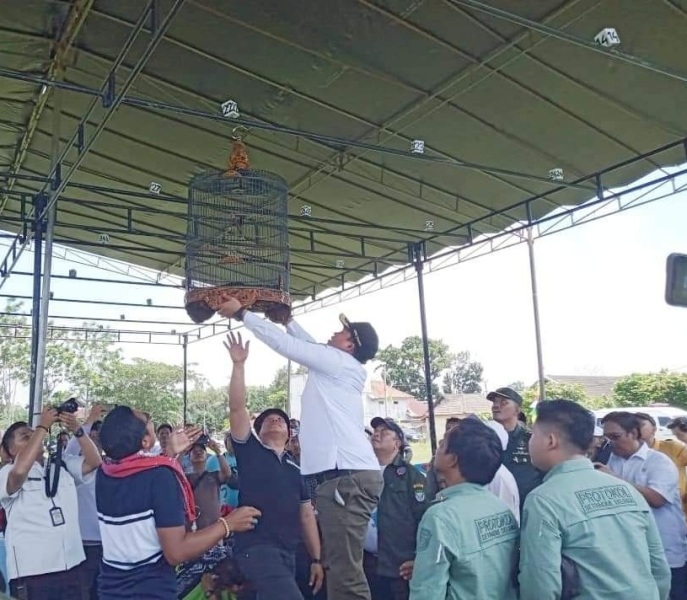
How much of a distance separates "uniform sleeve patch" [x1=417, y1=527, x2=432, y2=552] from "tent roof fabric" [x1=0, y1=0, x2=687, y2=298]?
408cm

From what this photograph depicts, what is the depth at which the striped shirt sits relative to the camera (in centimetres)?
217

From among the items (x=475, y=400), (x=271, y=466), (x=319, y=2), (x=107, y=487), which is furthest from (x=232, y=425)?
(x=475, y=400)

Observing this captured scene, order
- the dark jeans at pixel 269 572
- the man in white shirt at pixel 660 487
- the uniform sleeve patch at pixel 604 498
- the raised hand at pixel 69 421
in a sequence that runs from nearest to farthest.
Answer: the uniform sleeve patch at pixel 604 498, the dark jeans at pixel 269 572, the raised hand at pixel 69 421, the man in white shirt at pixel 660 487

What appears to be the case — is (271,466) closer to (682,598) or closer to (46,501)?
(46,501)

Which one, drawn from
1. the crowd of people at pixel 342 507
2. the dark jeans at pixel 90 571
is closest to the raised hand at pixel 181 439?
the crowd of people at pixel 342 507

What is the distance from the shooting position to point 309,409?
2783mm

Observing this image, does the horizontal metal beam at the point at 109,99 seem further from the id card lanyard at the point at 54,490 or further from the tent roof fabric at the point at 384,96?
the id card lanyard at the point at 54,490

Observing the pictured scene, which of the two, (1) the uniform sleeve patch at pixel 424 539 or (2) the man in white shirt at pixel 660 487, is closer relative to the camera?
(1) the uniform sleeve patch at pixel 424 539

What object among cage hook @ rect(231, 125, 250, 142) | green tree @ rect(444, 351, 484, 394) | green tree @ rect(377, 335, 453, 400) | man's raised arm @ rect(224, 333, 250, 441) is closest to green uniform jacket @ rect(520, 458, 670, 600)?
man's raised arm @ rect(224, 333, 250, 441)

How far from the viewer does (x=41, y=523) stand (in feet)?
10.3

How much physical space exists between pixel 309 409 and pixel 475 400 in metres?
46.8

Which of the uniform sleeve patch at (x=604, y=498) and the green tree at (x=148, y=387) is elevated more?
the green tree at (x=148, y=387)

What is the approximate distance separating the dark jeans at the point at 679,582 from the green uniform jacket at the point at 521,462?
787 millimetres

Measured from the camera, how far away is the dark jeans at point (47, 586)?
123 inches
